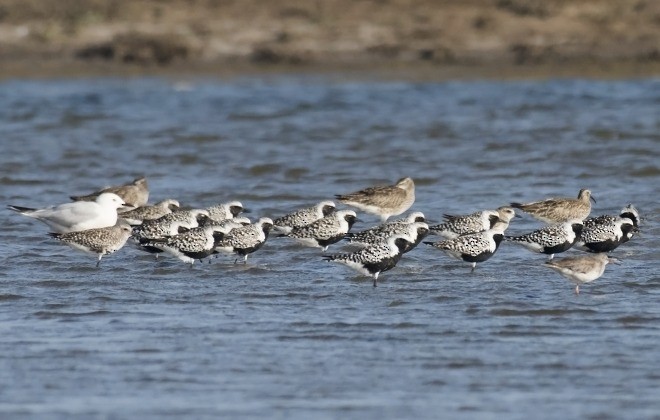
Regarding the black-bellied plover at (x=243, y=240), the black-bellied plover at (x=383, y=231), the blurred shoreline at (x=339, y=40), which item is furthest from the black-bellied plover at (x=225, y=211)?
the blurred shoreline at (x=339, y=40)

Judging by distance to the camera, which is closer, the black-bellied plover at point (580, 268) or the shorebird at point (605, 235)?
the black-bellied plover at point (580, 268)

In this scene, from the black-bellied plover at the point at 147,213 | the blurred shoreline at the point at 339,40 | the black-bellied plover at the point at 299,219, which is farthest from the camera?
the blurred shoreline at the point at 339,40

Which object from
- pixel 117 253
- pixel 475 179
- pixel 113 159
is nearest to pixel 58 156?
pixel 113 159

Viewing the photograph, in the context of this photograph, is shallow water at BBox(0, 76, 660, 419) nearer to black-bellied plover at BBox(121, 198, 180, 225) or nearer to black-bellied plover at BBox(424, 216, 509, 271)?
black-bellied plover at BBox(424, 216, 509, 271)

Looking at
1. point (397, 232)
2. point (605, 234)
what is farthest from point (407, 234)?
point (605, 234)

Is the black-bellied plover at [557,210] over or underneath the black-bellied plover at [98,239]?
underneath

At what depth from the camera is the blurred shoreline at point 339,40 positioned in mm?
31625

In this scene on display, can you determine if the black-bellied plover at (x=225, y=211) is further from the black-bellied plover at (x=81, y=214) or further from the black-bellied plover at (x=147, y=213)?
the black-bellied plover at (x=81, y=214)

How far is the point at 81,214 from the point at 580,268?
17.2 ft

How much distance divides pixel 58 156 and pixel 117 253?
8547 mm

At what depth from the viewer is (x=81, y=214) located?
575 inches

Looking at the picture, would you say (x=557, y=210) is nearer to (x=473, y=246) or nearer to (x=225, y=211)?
(x=473, y=246)

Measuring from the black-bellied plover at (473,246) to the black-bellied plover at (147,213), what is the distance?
11.4 feet

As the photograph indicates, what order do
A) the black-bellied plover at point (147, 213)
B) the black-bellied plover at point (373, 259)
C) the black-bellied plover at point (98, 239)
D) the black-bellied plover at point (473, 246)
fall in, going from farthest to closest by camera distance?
the black-bellied plover at point (147, 213) → the black-bellied plover at point (98, 239) → the black-bellied plover at point (473, 246) → the black-bellied plover at point (373, 259)
